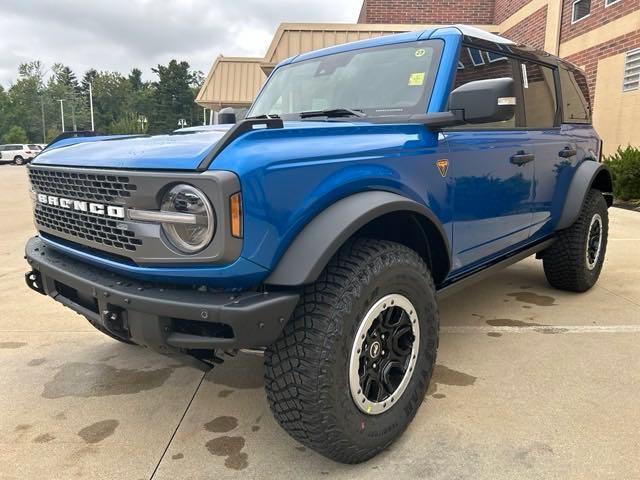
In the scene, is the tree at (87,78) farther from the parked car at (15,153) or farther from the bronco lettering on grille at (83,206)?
the bronco lettering on grille at (83,206)

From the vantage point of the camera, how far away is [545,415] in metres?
2.44

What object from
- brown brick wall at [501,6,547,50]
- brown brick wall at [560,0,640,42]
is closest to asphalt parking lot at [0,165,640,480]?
brown brick wall at [560,0,640,42]

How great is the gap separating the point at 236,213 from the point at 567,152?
3.05 meters

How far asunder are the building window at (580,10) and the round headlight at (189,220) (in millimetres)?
12753

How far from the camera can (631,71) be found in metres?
10.0

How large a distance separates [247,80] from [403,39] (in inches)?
537

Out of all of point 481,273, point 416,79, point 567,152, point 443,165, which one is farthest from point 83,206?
point 567,152

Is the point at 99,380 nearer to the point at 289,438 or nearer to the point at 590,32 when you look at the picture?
the point at 289,438

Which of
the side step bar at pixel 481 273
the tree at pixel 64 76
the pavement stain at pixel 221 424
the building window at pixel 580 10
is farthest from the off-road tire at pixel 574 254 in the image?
the tree at pixel 64 76

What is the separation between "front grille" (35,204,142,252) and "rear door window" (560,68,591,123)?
11.1 feet

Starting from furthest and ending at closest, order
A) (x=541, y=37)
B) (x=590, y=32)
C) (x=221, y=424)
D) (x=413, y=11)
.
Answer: (x=413, y=11) < (x=541, y=37) < (x=590, y=32) < (x=221, y=424)

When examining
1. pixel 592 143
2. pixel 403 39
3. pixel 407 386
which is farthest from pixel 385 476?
pixel 592 143

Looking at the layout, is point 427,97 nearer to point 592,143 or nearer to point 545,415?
point 545,415

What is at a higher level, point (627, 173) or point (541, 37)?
point (541, 37)
